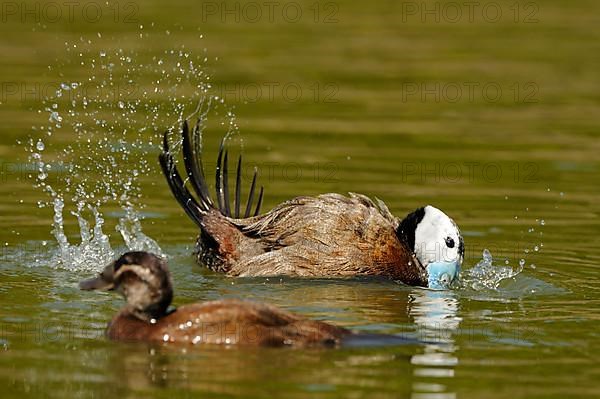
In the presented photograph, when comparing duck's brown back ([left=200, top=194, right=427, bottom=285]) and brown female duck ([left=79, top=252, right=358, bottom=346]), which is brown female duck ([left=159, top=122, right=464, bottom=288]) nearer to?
duck's brown back ([left=200, top=194, right=427, bottom=285])

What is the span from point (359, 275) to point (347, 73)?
8.82 meters

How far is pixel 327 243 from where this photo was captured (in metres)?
10.9

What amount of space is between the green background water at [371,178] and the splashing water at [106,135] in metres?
0.20

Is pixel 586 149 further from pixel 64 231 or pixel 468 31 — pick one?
pixel 468 31

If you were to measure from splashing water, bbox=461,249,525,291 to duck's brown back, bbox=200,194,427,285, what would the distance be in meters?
0.39

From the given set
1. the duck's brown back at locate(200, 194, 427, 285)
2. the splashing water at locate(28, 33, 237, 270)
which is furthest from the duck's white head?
the splashing water at locate(28, 33, 237, 270)

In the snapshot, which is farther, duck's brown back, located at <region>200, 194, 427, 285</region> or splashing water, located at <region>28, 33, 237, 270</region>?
splashing water, located at <region>28, 33, 237, 270</region>

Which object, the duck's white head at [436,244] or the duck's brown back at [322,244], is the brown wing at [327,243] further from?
the duck's white head at [436,244]

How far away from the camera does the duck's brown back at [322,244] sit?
35.4 ft

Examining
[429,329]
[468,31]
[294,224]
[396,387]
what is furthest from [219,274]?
[468,31]

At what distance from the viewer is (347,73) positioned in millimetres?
19328

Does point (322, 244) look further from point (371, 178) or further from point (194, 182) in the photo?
point (371, 178)

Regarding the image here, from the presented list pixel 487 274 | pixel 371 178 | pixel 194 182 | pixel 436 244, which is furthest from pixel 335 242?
pixel 371 178

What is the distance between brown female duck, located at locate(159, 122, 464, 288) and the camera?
10820 millimetres
